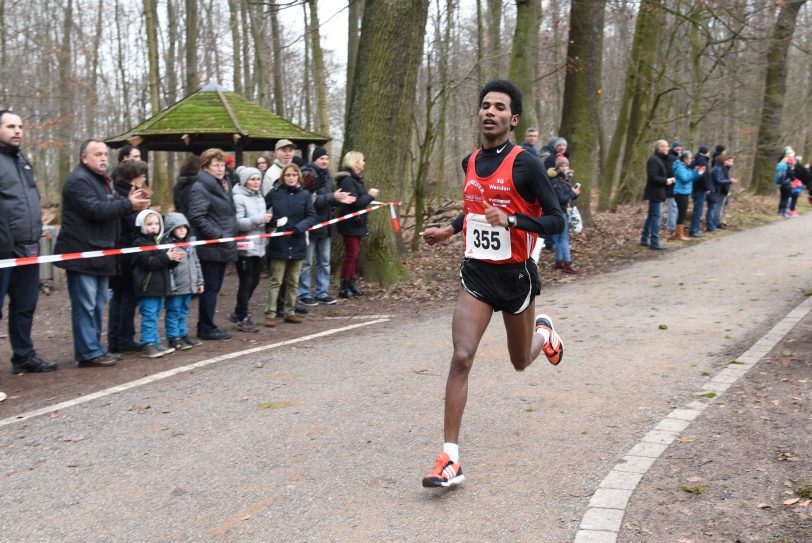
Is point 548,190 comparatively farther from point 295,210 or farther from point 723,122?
point 723,122

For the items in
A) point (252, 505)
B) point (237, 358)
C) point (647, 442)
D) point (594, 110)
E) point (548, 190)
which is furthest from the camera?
point (594, 110)

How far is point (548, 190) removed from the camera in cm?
485

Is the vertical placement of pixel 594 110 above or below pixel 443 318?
above

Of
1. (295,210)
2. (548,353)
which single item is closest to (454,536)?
(548,353)

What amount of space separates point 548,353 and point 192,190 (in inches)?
194

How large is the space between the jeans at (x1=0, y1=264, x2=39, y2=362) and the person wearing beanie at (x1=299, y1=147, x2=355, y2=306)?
4.27 metres

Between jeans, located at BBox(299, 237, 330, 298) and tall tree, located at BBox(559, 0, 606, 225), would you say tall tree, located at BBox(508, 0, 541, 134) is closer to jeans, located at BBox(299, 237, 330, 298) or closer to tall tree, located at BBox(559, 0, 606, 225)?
tall tree, located at BBox(559, 0, 606, 225)

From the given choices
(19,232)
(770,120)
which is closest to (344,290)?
(19,232)

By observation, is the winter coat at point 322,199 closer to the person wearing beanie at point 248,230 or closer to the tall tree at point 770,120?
the person wearing beanie at point 248,230

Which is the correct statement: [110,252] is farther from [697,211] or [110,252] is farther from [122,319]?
[697,211]

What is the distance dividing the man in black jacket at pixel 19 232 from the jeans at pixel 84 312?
1.05 ft

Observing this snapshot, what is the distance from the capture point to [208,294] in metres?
9.30

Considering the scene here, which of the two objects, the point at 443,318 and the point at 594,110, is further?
the point at 594,110

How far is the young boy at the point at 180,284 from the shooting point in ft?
28.0
